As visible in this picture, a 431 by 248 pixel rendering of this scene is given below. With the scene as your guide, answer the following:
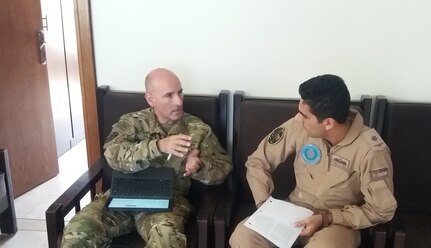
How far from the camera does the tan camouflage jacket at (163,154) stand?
1.83 m

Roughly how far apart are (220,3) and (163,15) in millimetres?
A: 280

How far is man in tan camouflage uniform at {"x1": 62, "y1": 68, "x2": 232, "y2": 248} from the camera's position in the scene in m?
1.69

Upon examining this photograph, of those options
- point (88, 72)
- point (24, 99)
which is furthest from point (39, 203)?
point (88, 72)

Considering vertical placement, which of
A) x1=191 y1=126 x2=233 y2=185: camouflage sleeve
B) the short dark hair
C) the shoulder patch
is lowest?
x1=191 y1=126 x2=233 y2=185: camouflage sleeve

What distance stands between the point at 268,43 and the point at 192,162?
0.70 metres

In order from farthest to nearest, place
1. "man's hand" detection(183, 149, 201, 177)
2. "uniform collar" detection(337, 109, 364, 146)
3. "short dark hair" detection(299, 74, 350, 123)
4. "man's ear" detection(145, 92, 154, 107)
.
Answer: "man's ear" detection(145, 92, 154, 107) < "man's hand" detection(183, 149, 201, 177) < "uniform collar" detection(337, 109, 364, 146) < "short dark hair" detection(299, 74, 350, 123)

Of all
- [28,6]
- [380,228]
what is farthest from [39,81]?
[380,228]

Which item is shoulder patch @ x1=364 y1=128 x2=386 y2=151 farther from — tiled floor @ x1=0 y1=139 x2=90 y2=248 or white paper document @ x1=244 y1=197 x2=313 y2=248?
tiled floor @ x1=0 y1=139 x2=90 y2=248

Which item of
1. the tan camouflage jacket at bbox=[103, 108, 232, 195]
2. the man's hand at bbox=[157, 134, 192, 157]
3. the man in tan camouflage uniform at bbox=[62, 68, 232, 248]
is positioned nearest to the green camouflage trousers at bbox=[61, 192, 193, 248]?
the man in tan camouflage uniform at bbox=[62, 68, 232, 248]

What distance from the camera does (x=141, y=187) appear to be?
6.12 ft

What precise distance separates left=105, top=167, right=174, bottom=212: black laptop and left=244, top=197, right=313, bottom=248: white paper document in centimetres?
38

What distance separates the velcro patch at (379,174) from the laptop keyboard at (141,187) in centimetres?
82

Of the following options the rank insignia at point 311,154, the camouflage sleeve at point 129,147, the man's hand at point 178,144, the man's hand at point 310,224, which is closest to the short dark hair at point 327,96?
the rank insignia at point 311,154

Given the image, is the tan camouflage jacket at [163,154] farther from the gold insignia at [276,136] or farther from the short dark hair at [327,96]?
the short dark hair at [327,96]
